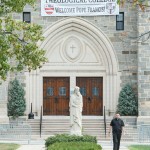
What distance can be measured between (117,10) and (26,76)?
20.6 feet

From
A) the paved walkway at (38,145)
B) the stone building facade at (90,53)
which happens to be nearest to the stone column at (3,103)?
the stone building facade at (90,53)

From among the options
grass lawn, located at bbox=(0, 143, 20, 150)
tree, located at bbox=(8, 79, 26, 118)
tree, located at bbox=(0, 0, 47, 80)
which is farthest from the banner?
tree, located at bbox=(0, 0, 47, 80)

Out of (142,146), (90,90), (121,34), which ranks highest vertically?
(121,34)

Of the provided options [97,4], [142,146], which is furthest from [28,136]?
[97,4]

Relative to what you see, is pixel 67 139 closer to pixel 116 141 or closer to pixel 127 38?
pixel 116 141

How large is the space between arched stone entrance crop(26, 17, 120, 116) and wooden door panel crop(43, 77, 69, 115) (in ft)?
0.93

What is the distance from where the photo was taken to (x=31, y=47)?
19625 millimetres

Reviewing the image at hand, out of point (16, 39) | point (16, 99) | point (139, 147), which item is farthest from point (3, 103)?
point (16, 39)

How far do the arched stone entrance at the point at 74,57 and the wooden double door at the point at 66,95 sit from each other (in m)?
0.27

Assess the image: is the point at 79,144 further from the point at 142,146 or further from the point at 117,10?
the point at 117,10

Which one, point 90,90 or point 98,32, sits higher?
point 98,32

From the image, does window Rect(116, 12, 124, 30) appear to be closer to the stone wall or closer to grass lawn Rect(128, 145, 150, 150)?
the stone wall

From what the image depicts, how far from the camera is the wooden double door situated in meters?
32.6

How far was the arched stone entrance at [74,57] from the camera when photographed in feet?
106
